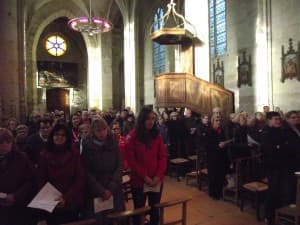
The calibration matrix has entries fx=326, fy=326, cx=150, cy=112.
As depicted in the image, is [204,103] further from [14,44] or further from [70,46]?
[70,46]

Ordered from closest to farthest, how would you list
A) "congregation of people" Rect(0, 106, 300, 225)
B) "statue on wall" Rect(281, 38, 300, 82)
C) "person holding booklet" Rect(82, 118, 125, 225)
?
"congregation of people" Rect(0, 106, 300, 225) < "person holding booklet" Rect(82, 118, 125, 225) < "statue on wall" Rect(281, 38, 300, 82)

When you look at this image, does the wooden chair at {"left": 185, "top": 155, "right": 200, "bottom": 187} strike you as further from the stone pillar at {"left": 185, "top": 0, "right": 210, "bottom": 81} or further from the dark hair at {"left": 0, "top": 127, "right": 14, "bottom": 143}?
the stone pillar at {"left": 185, "top": 0, "right": 210, "bottom": 81}

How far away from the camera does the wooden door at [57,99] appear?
25781 millimetres

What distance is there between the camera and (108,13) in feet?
70.0

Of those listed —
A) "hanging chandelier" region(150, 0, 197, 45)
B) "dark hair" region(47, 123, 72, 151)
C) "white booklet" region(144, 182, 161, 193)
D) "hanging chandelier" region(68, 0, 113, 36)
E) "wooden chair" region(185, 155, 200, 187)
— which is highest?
"hanging chandelier" region(68, 0, 113, 36)

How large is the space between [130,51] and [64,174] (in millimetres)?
16029

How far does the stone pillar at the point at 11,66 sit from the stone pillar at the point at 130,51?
794 centimetres

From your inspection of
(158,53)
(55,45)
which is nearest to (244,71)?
(158,53)

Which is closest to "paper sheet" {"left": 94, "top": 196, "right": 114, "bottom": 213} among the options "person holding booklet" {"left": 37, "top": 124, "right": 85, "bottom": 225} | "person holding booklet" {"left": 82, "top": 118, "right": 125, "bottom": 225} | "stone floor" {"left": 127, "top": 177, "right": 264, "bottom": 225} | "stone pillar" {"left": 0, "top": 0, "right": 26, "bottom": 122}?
"person holding booklet" {"left": 82, "top": 118, "right": 125, "bottom": 225}

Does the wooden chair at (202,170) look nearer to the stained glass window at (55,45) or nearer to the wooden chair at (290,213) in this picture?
the wooden chair at (290,213)

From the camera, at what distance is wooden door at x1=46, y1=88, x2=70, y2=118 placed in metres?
25.8

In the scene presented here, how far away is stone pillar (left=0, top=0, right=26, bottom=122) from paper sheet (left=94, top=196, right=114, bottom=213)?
8.19 m

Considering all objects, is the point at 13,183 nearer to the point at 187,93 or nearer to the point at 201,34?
the point at 187,93

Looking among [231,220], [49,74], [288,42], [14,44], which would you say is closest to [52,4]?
[49,74]
